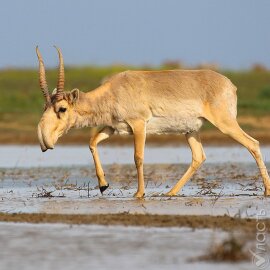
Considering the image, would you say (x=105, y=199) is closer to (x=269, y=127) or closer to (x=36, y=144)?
(x=36, y=144)

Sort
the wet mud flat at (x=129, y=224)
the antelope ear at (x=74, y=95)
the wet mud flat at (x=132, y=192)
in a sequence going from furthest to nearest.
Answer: the antelope ear at (x=74, y=95) → the wet mud flat at (x=132, y=192) → the wet mud flat at (x=129, y=224)

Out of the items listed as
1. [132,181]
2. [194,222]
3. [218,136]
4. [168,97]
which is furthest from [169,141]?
[194,222]

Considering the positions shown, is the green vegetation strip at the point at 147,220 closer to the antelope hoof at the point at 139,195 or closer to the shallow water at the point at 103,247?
the shallow water at the point at 103,247

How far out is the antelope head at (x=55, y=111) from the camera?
14484 millimetres

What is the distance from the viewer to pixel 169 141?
28891 millimetres

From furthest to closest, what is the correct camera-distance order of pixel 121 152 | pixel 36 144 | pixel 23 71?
1. pixel 23 71
2. pixel 36 144
3. pixel 121 152

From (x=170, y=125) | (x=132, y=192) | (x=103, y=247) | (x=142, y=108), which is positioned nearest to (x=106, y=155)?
(x=132, y=192)

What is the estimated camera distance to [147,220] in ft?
37.4

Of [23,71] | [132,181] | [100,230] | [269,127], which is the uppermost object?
[100,230]

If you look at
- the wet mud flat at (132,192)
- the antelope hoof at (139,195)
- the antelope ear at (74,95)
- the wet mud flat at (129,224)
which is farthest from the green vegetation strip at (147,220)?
the antelope ear at (74,95)

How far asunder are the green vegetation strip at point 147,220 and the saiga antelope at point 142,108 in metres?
2.61

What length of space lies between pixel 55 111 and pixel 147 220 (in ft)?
A: 12.1

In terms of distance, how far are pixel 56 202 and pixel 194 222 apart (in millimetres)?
2923

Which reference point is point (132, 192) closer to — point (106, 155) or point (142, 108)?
point (142, 108)
